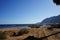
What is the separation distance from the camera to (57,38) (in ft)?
43.7

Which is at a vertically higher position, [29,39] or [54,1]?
[54,1]

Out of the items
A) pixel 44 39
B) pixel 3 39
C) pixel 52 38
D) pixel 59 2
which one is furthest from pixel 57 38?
pixel 3 39

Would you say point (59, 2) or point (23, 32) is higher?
point (59, 2)

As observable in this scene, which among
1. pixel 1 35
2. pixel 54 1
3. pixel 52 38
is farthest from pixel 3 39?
pixel 54 1

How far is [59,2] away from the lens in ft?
38.5

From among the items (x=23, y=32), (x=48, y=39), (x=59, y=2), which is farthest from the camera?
(x=23, y=32)

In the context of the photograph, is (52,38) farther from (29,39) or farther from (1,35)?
(1,35)

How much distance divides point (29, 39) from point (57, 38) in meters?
2.95

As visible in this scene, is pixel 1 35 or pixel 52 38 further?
pixel 52 38

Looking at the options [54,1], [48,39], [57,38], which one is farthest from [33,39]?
[54,1]

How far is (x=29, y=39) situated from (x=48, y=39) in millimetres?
1808

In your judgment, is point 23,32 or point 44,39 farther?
point 23,32

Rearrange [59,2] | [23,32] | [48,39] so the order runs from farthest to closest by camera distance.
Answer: [23,32]
[48,39]
[59,2]

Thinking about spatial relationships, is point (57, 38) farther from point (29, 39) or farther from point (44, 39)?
point (29, 39)
